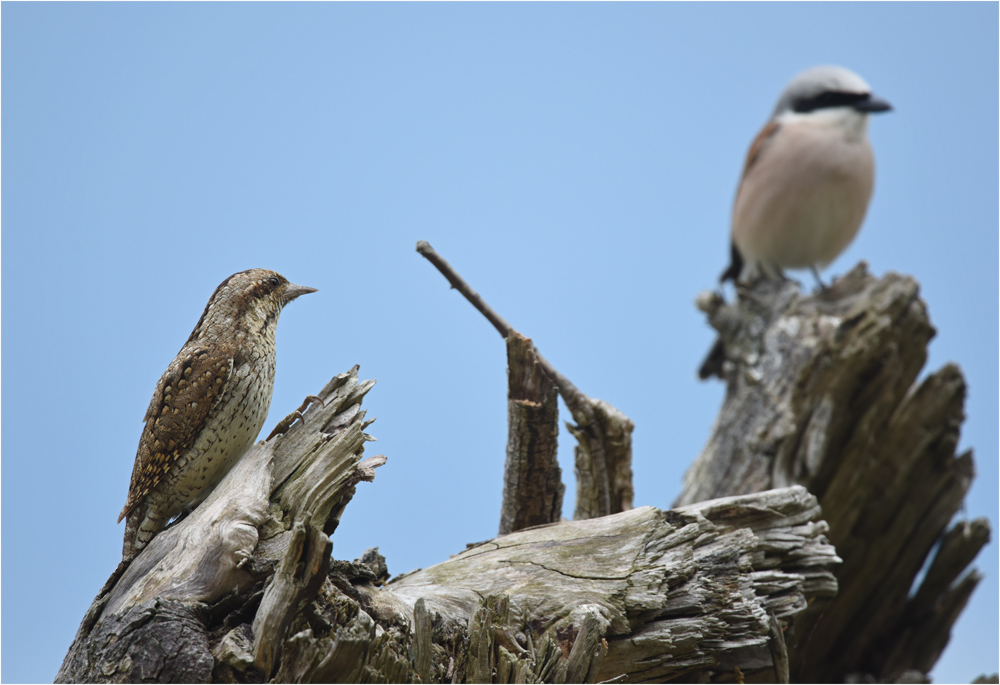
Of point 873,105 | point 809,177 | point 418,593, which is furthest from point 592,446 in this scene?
point 873,105

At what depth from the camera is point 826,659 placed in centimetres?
484

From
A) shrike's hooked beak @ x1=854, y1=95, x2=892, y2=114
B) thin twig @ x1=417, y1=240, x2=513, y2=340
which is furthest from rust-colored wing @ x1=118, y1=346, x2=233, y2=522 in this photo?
shrike's hooked beak @ x1=854, y1=95, x2=892, y2=114

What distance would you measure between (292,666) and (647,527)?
4.74 feet

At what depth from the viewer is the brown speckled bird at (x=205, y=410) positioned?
244 cm

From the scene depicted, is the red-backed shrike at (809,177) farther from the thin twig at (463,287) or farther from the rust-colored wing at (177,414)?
the rust-colored wing at (177,414)

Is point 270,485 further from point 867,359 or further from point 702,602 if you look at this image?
point 867,359

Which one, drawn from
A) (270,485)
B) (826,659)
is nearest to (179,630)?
(270,485)

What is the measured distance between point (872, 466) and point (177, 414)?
4.29m

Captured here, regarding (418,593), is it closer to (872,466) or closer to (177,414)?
(177,414)

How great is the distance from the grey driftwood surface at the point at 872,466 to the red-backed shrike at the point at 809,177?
4.52 feet

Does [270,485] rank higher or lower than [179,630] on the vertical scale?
higher

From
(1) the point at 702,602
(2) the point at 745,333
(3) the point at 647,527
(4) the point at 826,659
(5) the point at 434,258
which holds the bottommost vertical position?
(4) the point at 826,659

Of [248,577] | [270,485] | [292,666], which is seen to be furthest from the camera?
[270,485]

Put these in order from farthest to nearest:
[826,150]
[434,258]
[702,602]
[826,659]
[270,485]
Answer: [826,150] → [826,659] → [434,258] → [702,602] → [270,485]
